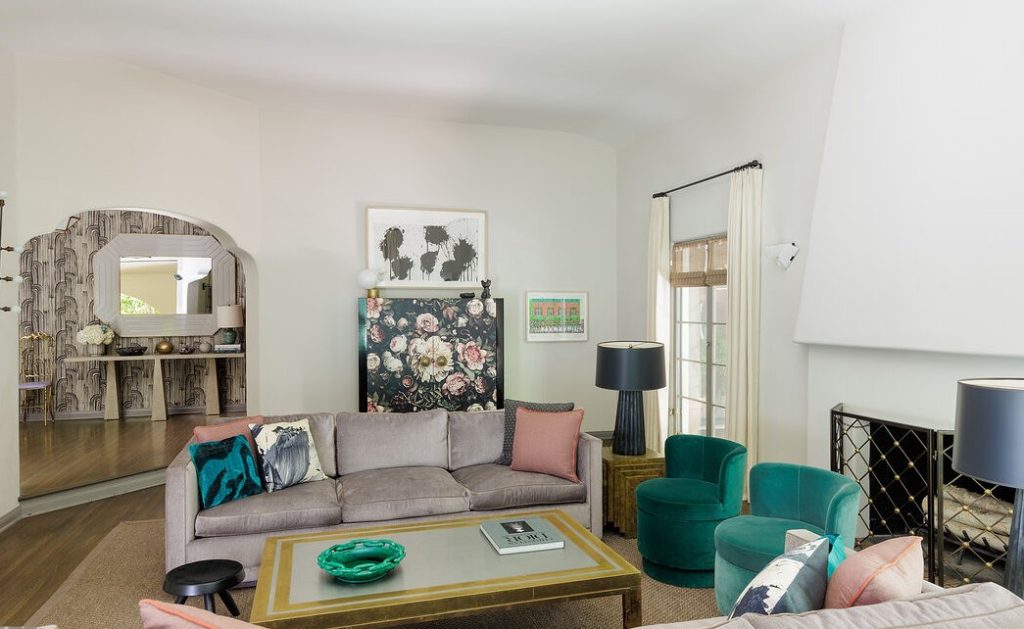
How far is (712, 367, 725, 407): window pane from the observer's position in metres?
5.67

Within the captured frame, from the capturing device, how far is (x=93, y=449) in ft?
21.7

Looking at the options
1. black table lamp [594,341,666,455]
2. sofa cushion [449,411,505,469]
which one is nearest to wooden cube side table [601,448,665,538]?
black table lamp [594,341,666,455]

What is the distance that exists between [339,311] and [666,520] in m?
3.81

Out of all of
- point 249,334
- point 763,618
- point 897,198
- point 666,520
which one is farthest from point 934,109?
point 249,334

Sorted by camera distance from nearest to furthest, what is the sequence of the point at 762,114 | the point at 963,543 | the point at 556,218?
the point at 963,543 < the point at 762,114 < the point at 556,218

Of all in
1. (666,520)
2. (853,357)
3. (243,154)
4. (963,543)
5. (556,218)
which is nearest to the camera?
(963,543)

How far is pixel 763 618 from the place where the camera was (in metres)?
1.43

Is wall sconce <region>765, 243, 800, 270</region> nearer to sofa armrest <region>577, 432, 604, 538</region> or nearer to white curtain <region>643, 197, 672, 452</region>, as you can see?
white curtain <region>643, 197, 672, 452</region>

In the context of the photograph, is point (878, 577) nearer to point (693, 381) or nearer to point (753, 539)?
point (753, 539)

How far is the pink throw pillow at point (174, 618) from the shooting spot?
4.50ft

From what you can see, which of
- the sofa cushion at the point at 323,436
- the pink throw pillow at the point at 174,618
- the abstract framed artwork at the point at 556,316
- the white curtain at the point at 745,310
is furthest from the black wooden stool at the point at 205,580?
the abstract framed artwork at the point at 556,316

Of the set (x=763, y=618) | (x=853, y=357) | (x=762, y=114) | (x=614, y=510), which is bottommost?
(x=614, y=510)

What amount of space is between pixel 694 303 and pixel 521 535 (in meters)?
3.43

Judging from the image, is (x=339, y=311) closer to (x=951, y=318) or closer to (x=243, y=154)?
(x=243, y=154)
